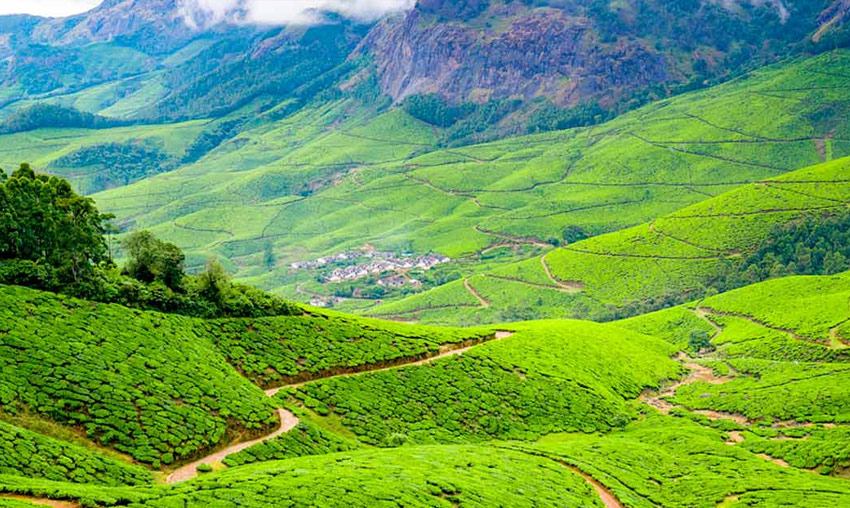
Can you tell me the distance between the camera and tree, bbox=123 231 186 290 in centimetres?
8650

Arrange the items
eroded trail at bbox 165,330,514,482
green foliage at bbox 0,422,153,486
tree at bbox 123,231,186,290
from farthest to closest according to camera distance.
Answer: tree at bbox 123,231,186,290 → eroded trail at bbox 165,330,514,482 → green foliage at bbox 0,422,153,486

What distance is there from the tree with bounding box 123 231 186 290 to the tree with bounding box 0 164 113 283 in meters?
5.17

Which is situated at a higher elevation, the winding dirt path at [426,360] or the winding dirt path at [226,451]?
the winding dirt path at [226,451]

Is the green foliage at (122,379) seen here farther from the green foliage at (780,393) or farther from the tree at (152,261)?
the green foliage at (780,393)

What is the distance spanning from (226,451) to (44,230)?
34039 millimetres

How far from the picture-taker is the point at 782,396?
102 metres

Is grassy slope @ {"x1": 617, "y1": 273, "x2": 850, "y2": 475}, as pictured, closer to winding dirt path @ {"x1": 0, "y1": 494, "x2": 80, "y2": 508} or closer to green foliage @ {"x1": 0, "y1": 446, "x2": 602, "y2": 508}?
green foliage @ {"x1": 0, "y1": 446, "x2": 602, "y2": 508}

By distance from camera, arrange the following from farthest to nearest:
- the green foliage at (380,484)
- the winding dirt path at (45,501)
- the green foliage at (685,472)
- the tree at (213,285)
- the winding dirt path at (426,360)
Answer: the tree at (213,285), the winding dirt path at (426,360), the green foliage at (685,472), the green foliage at (380,484), the winding dirt path at (45,501)

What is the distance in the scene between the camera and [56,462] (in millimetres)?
52188

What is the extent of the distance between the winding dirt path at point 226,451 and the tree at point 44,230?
2672 cm

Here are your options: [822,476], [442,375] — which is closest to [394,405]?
[442,375]

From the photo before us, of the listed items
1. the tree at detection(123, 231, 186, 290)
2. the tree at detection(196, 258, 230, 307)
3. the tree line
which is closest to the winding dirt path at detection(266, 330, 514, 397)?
the tree line

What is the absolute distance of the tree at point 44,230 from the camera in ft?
255

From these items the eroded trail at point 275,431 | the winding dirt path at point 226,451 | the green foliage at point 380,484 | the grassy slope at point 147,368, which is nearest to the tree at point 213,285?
the grassy slope at point 147,368
